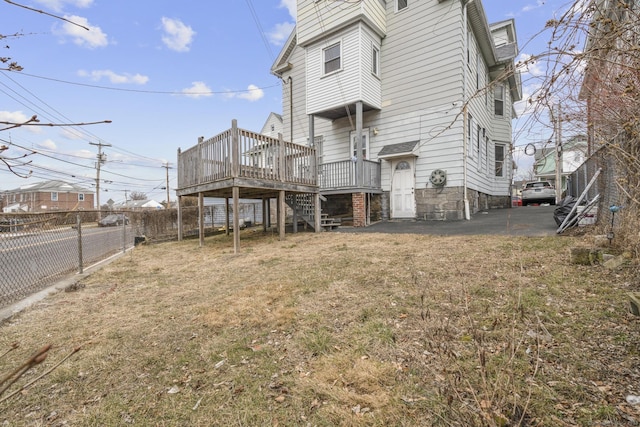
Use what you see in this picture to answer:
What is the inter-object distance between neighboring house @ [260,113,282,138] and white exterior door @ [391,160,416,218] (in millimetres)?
11512

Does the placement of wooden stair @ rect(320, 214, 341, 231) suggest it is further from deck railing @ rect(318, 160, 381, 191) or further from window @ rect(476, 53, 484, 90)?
window @ rect(476, 53, 484, 90)

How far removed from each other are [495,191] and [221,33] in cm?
1406

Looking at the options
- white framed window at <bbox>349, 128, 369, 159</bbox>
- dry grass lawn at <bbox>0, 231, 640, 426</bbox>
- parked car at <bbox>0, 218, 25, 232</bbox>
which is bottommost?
dry grass lawn at <bbox>0, 231, 640, 426</bbox>

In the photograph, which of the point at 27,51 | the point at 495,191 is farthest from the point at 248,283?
the point at 495,191

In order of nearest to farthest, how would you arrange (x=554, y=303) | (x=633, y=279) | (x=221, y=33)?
(x=554, y=303) < (x=633, y=279) < (x=221, y=33)

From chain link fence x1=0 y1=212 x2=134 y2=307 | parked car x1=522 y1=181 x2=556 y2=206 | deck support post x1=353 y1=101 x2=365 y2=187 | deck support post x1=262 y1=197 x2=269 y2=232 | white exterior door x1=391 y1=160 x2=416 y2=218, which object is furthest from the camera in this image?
parked car x1=522 y1=181 x2=556 y2=206

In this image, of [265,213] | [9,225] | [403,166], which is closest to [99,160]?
[265,213]

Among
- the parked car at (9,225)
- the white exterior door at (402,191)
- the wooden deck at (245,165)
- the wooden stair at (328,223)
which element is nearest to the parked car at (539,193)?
the white exterior door at (402,191)

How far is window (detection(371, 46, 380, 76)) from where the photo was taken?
11031mm

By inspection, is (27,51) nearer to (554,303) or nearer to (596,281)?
(554,303)

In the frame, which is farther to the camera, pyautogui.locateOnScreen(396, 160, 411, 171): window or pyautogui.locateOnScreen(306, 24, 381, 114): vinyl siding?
pyautogui.locateOnScreen(396, 160, 411, 171): window

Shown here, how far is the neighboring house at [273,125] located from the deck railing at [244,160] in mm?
11413

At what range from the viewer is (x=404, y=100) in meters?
10.8

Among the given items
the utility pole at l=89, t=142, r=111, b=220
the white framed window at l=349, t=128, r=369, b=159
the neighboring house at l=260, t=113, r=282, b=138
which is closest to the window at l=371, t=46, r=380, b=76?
the white framed window at l=349, t=128, r=369, b=159
